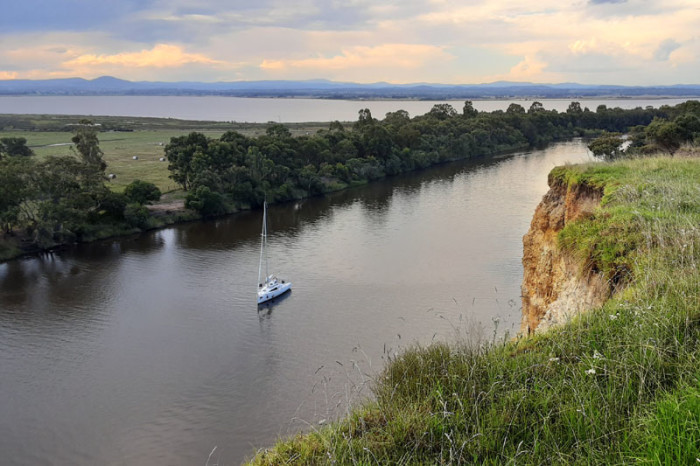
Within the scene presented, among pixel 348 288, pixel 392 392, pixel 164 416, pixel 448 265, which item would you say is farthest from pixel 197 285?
pixel 392 392

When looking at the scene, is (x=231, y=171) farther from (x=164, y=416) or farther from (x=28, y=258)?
(x=164, y=416)

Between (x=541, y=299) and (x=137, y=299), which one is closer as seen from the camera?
(x=541, y=299)

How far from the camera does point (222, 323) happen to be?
91.4 ft

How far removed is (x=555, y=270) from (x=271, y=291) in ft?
58.4

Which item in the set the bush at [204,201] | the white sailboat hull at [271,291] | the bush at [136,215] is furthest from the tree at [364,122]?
the white sailboat hull at [271,291]

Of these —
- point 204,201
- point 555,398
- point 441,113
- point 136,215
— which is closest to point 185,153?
point 204,201

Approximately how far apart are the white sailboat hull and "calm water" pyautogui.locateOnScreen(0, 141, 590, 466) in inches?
23.7

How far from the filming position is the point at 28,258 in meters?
38.6

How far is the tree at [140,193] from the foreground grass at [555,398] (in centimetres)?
4441

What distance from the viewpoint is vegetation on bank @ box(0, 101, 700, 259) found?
4050 centimetres

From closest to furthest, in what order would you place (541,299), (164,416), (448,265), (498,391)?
(498,391)
(541,299)
(164,416)
(448,265)

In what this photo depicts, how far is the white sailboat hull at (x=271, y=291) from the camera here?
29453 millimetres

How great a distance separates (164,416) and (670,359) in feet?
61.2

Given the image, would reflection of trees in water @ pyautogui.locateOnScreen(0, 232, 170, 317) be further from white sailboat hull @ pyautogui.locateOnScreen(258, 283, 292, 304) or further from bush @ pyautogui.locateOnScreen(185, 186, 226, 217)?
white sailboat hull @ pyautogui.locateOnScreen(258, 283, 292, 304)
